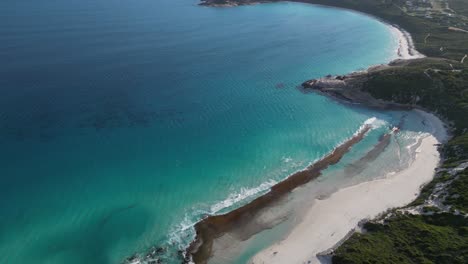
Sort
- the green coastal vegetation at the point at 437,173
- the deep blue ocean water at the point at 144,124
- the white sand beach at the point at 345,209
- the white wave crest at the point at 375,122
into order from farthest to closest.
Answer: the white wave crest at the point at 375,122 → the deep blue ocean water at the point at 144,124 → the white sand beach at the point at 345,209 → the green coastal vegetation at the point at 437,173

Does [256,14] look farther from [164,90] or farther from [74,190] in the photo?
[74,190]

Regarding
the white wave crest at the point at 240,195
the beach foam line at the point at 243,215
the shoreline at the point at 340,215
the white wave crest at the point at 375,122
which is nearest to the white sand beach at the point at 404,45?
the white wave crest at the point at 375,122

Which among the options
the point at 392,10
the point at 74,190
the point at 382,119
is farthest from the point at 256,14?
the point at 74,190

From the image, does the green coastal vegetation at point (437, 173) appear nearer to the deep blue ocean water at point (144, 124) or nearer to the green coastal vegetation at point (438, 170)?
the green coastal vegetation at point (438, 170)

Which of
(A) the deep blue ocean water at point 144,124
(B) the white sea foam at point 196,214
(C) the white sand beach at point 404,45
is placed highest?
(C) the white sand beach at point 404,45

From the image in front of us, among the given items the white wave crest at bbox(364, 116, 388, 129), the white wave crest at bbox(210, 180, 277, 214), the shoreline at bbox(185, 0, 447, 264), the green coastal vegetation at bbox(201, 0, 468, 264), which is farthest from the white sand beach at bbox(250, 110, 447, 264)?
the white wave crest at bbox(364, 116, 388, 129)

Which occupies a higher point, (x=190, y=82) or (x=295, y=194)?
(x=190, y=82)

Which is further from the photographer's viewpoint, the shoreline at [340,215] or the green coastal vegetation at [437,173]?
the shoreline at [340,215]
